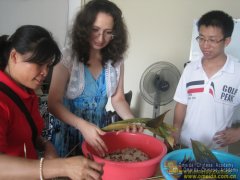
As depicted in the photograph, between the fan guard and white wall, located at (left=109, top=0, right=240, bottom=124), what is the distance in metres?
0.51

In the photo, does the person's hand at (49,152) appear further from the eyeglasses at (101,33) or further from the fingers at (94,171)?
the eyeglasses at (101,33)

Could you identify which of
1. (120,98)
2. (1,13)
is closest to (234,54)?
(120,98)

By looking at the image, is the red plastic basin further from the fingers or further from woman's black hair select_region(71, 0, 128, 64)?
woman's black hair select_region(71, 0, 128, 64)

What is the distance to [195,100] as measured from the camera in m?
1.66

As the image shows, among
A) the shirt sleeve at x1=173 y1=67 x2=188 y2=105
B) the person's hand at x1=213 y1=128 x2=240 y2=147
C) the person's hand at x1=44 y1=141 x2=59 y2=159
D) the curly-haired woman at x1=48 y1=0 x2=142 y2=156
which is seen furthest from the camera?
the shirt sleeve at x1=173 y1=67 x2=188 y2=105

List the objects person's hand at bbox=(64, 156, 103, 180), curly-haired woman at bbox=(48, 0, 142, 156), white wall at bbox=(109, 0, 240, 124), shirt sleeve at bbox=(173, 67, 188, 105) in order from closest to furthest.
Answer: person's hand at bbox=(64, 156, 103, 180)
curly-haired woman at bbox=(48, 0, 142, 156)
shirt sleeve at bbox=(173, 67, 188, 105)
white wall at bbox=(109, 0, 240, 124)

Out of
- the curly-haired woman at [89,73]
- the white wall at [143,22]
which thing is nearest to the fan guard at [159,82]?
the white wall at [143,22]

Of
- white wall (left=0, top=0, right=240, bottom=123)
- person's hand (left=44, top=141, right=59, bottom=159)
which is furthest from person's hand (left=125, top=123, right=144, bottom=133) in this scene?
white wall (left=0, top=0, right=240, bottom=123)

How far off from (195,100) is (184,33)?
147 centimetres

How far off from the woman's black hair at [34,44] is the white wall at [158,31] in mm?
2150

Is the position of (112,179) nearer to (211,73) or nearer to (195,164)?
(195,164)

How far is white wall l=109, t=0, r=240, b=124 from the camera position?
2887mm

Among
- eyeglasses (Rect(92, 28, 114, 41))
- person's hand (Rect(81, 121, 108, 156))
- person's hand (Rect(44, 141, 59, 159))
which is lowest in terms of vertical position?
person's hand (Rect(44, 141, 59, 159))

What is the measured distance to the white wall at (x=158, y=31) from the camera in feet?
9.47
